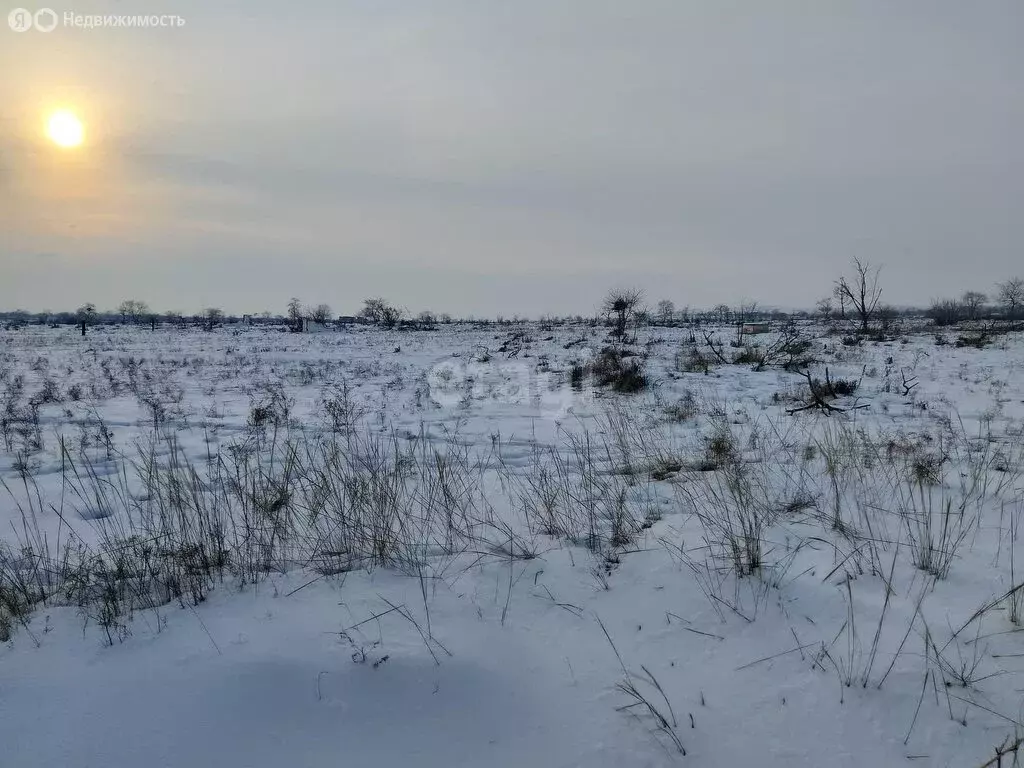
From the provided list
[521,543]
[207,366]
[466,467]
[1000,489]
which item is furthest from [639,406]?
[207,366]

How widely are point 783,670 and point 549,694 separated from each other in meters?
0.97

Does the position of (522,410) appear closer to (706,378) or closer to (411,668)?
(706,378)

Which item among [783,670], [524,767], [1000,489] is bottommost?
[524,767]

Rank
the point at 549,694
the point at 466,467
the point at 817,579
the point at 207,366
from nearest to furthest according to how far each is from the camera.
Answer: the point at 549,694 → the point at 817,579 → the point at 466,467 → the point at 207,366

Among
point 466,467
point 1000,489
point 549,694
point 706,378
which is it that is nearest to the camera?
point 549,694

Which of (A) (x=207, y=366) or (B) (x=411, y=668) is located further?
(A) (x=207, y=366)

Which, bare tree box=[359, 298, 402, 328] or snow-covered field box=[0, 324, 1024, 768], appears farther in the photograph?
bare tree box=[359, 298, 402, 328]

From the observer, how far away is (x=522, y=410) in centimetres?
832

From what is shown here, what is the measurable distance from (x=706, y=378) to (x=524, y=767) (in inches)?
386

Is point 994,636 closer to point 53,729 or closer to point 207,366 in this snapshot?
point 53,729

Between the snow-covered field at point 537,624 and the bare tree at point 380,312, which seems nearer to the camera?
the snow-covered field at point 537,624

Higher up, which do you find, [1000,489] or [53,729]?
[1000,489]

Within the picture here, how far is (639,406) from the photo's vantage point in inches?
314

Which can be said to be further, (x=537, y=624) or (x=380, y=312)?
(x=380, y=312)
